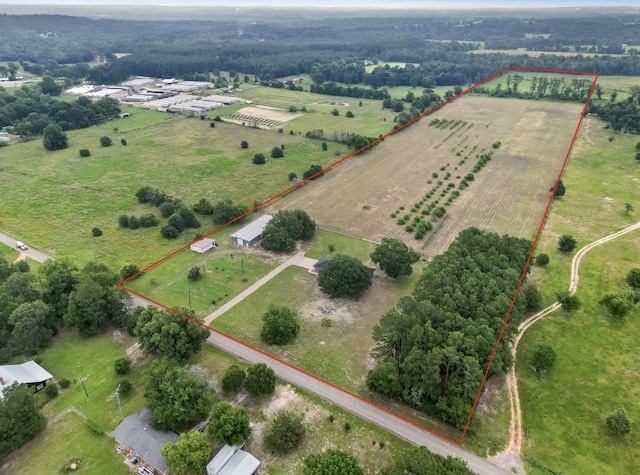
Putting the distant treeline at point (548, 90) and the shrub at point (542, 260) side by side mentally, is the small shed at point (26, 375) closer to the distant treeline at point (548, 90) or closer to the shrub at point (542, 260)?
the shrub at point (542, 260)

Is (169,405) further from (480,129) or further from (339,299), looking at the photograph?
(480,129)

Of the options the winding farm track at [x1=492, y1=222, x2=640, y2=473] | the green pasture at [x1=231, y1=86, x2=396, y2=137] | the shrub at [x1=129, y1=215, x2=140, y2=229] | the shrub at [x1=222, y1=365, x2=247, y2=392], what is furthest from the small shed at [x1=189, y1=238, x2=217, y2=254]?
the green pasture at [x1=231, y1=86, x2=396, y2=137]

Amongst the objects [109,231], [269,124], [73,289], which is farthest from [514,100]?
[73,289]

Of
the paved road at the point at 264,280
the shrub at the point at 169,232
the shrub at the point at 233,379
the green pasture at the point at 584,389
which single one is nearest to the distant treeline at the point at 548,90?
the green pasture at the point at 584,389

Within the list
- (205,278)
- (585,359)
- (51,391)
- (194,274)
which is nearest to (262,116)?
(205,278)

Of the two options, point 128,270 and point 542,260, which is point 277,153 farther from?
point 542,260

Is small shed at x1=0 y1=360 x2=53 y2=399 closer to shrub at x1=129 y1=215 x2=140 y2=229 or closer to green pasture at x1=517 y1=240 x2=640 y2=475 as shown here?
shrub at x1=129 y1=215 x2=140 y2=229
